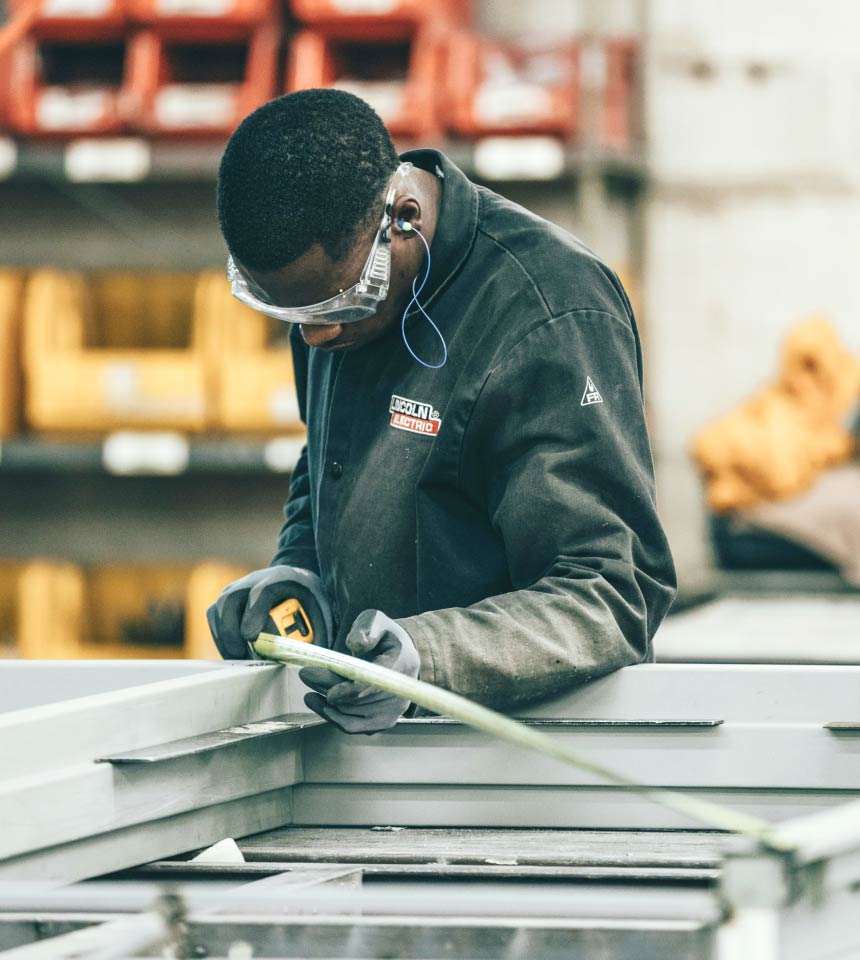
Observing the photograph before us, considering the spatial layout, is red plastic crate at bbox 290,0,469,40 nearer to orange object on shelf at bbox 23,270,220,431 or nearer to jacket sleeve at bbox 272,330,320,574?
orange object on shelf at bbox 23,270,220,431

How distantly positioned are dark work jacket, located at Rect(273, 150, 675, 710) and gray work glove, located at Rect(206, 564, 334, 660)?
28mm

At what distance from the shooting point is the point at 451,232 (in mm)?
1778

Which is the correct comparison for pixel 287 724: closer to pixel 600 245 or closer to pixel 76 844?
pixel 76 844

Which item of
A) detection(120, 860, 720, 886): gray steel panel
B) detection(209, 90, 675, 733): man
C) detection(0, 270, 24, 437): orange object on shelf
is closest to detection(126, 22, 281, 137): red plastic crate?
detection(0, 270, 24, 437): orange object on shelf

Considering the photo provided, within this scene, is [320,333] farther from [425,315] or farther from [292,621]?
[292,621]

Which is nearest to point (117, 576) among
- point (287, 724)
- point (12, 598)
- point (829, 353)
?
point (12, 598)

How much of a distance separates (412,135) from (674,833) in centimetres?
306

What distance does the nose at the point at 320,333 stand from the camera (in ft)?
5.69

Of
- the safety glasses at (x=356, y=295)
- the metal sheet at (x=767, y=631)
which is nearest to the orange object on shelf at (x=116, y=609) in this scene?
the metal sheet at (x=767, y=631)

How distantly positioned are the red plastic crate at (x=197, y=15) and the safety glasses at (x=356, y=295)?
2.89 m

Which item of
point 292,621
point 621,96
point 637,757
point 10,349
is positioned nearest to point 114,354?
point 10,349

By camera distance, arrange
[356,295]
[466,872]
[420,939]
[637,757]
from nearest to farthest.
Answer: [420,939]
[466,872]
[637,757]
[356,295]

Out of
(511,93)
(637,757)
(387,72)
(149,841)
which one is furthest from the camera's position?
(387,72)

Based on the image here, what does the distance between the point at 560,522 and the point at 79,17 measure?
3.39 m
